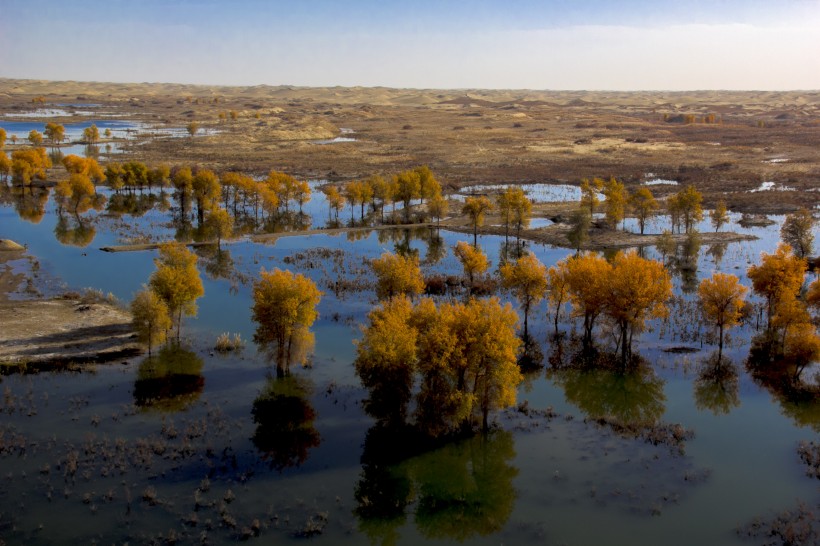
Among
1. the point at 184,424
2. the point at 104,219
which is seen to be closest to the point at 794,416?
the point at 184,424

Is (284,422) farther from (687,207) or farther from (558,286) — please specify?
(687,207)

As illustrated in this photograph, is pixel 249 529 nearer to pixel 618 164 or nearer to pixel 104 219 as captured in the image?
pixel 104 219

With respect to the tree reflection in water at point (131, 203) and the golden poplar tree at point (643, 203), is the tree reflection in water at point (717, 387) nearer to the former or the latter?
the golden poplar tree at point (643, 203)

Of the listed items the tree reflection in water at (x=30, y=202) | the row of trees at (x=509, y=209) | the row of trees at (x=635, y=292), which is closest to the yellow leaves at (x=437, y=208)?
the row of trees at (x=509, y=209)

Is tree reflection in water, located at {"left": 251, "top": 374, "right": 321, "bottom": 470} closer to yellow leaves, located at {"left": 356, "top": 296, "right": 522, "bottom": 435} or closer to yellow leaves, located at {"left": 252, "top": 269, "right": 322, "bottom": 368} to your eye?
yellow leaves, located at {"left": 252, "top": 269, "right": 322, "bottom": 368}

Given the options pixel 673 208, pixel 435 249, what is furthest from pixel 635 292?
pixel 673 208

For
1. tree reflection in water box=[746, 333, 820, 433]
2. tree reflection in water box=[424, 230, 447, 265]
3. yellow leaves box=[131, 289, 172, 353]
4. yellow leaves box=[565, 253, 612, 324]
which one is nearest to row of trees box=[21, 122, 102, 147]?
tree reflection in water box=[424, 230, 447, 265]
